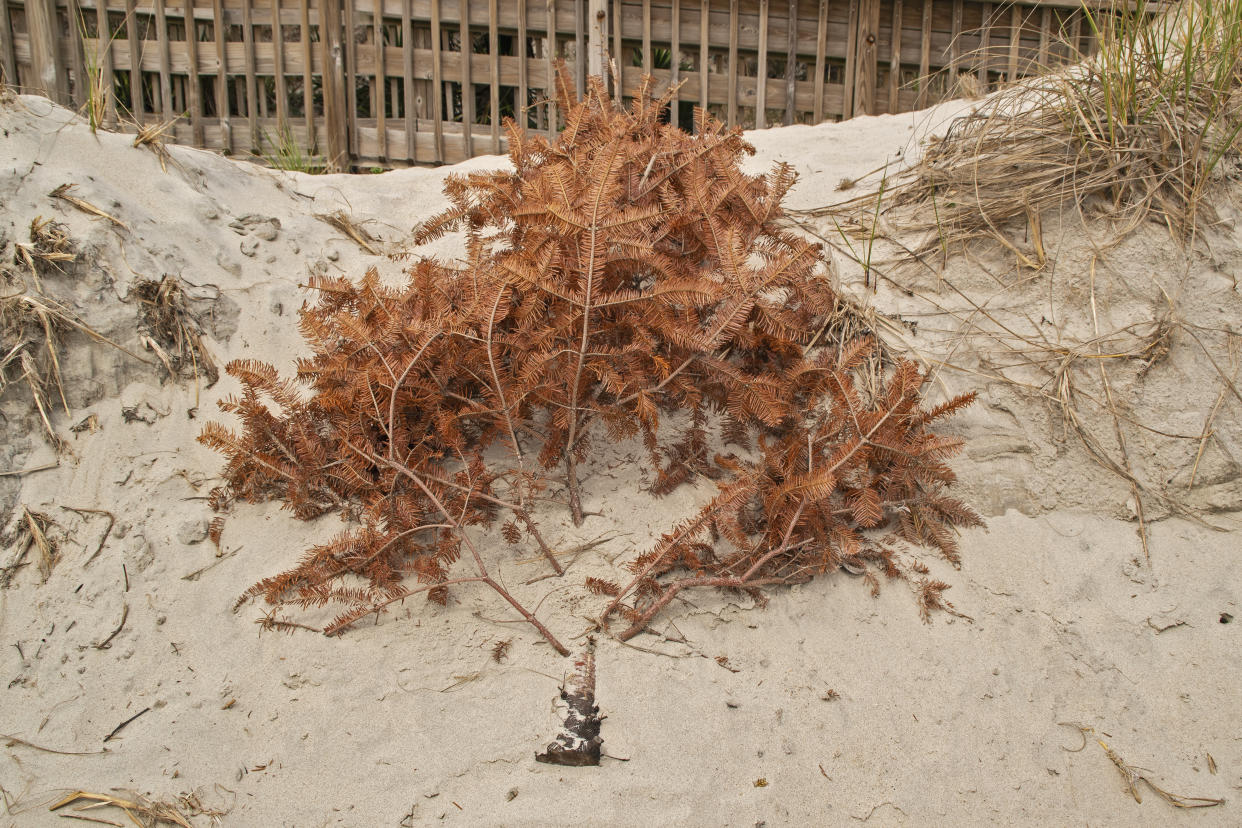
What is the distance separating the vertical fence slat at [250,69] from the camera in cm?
523

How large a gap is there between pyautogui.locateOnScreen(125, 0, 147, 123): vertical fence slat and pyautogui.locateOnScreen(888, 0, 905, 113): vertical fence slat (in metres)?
4.93

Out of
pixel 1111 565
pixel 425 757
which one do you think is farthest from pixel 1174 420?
pixel 425 757

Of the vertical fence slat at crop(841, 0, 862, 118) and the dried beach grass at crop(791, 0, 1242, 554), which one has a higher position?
the vertical fence slat at crop(841, 0, 862, 118)

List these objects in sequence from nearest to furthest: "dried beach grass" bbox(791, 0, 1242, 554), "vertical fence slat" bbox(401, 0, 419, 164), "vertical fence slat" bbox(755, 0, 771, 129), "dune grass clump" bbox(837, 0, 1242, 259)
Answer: "dried beach grass" bbox(791, 0, 1242, 554)
"dune grass clump" bbox(837, 0, 1242, 259)
"vertical fence slat" bbox(401, 0, 419, 164)
"vertical fence slat" bbox(755, 0, 771, 129)

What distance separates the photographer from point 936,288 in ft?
9.36

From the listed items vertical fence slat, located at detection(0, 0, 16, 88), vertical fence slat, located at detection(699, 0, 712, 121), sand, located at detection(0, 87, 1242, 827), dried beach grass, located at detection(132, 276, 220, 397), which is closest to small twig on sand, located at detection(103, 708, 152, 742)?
sand, located at detection(0, 87, 1242, 827)

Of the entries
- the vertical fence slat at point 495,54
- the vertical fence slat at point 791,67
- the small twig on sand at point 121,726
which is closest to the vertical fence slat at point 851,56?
the vertical fence slat at point 791,67

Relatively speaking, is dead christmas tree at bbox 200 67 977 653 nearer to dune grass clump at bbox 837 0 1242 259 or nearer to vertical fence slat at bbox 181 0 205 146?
dune grass clump at bbox 837 0 1242 259

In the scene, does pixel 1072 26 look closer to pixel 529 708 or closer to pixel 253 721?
pixel 529 708

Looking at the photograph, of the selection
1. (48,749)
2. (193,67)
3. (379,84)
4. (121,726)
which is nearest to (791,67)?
(379,84)

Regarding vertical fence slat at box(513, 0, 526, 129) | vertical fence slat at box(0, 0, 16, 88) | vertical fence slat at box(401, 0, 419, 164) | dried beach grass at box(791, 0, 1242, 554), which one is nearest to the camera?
dried beach grass at box(791, 0, 1242, 554)

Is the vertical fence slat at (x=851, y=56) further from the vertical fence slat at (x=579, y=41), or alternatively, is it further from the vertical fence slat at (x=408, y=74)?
the vertical fence slat at (x=408, y=74)

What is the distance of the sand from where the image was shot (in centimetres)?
176

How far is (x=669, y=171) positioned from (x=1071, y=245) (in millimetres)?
1535
